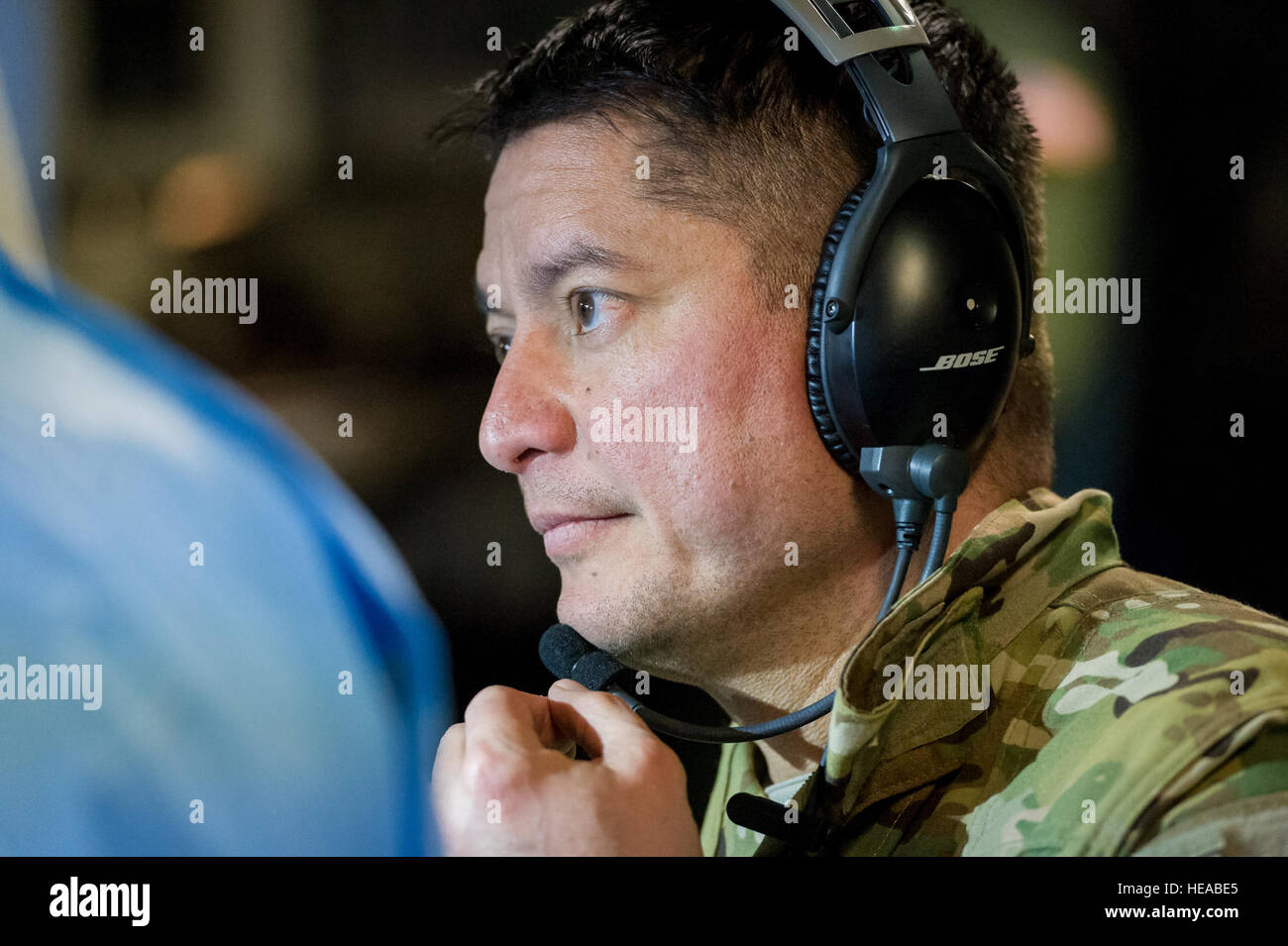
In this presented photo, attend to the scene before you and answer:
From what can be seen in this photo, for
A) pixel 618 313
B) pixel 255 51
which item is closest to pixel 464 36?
pixel 255 51

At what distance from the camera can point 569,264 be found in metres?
1.08

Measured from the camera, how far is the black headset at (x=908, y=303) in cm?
95

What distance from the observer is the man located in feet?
3.03

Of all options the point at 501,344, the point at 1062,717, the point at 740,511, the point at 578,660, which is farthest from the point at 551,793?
the point at 501,344

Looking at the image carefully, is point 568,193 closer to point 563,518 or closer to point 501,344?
point 501,344

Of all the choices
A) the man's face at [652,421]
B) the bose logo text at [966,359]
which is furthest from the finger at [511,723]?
the bose logo text at [966,359]

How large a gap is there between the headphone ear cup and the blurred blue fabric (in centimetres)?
58

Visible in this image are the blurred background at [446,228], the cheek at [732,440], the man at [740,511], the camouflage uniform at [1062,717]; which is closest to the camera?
the camouflage uniform at [1062,717]

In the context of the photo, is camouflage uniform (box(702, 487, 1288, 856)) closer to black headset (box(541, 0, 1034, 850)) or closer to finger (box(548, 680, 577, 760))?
black headset (box(541, 0, 1034, 850))

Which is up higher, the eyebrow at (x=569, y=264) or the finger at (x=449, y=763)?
the eyebrow at (x=569, y=264)

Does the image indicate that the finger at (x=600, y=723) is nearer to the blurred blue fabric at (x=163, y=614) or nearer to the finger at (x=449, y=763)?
the finger at (x=449, y=763)

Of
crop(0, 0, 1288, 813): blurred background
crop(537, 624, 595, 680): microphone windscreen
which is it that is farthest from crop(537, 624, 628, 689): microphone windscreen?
crop(0, 0, 1288, 813): blurred background
